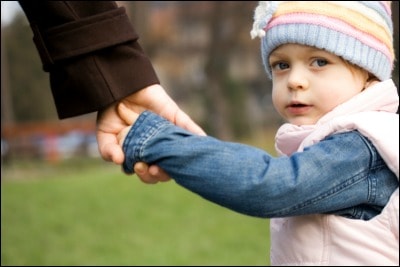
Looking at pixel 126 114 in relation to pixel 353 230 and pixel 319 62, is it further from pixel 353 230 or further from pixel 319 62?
pixel 353 230

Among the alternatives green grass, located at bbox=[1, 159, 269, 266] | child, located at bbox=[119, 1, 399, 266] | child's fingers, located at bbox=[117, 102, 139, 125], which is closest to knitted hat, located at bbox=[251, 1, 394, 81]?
child, located at bbox=[119, 1, 399, 266]

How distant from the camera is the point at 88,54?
61.7 inches

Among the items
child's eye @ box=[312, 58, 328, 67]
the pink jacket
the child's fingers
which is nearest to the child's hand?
the child's fingers

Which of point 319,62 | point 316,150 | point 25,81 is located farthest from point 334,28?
point 25,81

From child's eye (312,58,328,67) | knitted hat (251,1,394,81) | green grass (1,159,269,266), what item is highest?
knitted hat (251,1,394,81)

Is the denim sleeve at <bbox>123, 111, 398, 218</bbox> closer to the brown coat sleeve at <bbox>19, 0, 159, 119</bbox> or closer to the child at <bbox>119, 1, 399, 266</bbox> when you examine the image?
the child at <bbox>119, 1, 399, 266</bbox>

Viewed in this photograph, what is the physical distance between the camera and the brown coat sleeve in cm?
156

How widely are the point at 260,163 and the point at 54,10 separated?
635 millimetres

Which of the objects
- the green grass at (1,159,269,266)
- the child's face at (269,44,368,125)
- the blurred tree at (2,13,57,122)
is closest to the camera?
the child's face at (269,44,368,125)

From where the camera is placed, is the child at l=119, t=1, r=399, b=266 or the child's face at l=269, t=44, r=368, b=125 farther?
the child's face at l=269, t=44, r=368, b=125

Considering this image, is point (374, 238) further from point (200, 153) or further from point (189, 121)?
point (189, 121)

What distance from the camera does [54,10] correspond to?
159cm

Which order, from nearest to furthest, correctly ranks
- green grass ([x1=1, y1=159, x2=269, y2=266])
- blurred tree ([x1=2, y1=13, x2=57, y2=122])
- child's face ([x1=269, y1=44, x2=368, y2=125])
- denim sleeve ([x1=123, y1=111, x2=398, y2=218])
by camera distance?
denim sleeve ([x1=123, y1=111, x2=398, y2=218]) → child's face ([x1=269, y1=44, x2=368, y2=125]) → green grass ([x1=1, y1=159, x2=269, y2=266]) → blurred tree ([x1=2, y1=13, x2=57, y2=122])

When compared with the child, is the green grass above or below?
below
